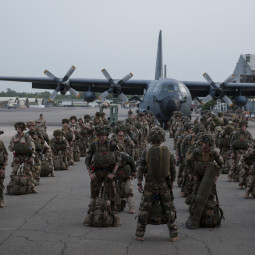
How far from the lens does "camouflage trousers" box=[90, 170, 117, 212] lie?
26.0 ft

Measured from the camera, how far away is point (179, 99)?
3177 centimetres

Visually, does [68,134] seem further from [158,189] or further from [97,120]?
[158,189]

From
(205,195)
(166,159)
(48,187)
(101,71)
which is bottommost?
(48,187)

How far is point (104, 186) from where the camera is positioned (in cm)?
804

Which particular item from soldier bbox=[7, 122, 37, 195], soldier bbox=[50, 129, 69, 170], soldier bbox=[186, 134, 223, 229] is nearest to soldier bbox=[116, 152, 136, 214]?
soldier bbox=[186, 134, 223, 229]

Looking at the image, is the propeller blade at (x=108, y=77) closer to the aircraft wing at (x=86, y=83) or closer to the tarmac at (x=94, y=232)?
the aircraft wing at (x=86, y=83)

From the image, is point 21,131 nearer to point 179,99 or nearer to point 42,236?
point 42,236

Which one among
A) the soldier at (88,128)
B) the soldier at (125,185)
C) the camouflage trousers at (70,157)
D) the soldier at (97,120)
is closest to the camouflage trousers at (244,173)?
the soldier at (125,185)

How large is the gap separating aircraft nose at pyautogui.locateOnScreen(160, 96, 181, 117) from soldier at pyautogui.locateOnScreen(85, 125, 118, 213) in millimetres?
23585

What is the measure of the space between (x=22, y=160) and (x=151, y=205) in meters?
5.11

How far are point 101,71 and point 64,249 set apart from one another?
32.9 meters

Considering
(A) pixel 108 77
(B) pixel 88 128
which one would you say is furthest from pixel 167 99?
(B) pixel 88 128

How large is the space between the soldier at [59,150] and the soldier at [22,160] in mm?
3436

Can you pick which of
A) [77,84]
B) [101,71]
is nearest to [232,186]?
[101,71]
